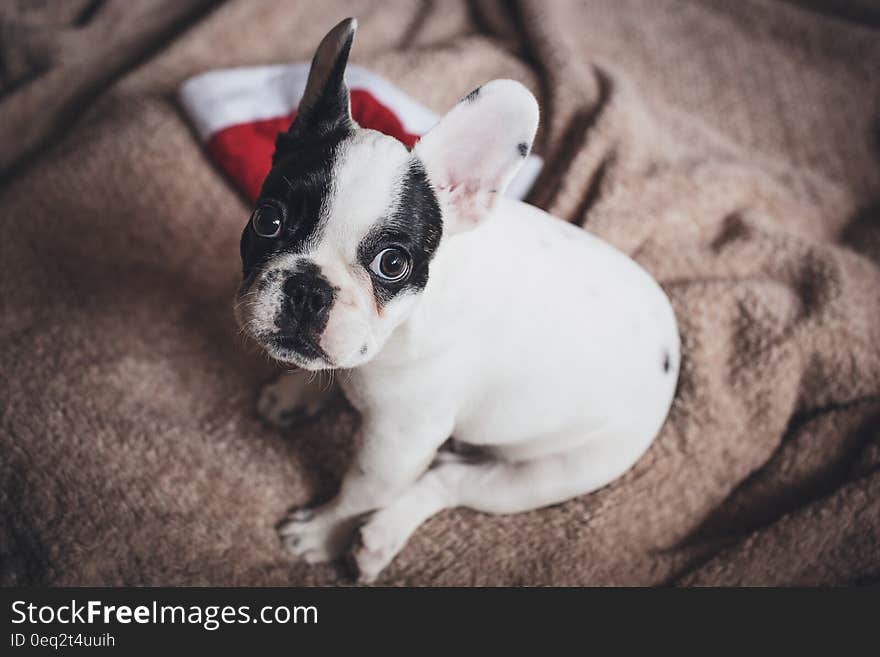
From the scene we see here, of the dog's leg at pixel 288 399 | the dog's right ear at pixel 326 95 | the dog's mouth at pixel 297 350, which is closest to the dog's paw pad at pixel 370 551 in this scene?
the dog's leg at pixel 288 399

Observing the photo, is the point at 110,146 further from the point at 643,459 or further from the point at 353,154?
the point at 643,459

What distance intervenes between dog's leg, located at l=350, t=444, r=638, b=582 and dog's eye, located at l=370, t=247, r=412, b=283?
70 centimetres

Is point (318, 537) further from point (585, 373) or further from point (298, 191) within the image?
point (298, 191)

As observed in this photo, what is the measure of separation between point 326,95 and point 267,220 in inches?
9.6

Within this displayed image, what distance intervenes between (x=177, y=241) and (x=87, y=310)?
1.02 ft

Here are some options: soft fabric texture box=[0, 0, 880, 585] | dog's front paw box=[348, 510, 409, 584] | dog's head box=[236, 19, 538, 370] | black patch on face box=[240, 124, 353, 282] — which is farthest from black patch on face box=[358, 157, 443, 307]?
soft fabric texture box=[0, 0, 880, 585]

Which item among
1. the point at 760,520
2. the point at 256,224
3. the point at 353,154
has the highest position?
the point at 353,154

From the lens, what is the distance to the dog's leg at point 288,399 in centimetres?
189

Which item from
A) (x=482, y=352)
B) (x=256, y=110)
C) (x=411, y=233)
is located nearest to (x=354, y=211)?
(x=411, y=233)

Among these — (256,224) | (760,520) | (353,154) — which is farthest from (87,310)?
(760,520)

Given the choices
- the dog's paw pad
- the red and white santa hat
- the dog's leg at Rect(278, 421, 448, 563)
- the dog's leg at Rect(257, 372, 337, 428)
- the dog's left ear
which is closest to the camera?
the dog's left ear

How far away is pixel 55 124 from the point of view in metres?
2.50

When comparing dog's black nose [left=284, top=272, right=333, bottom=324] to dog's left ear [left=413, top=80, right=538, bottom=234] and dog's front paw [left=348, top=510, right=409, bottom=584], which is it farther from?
dog's front paw [left=348, top=510, right=409, bottom=584]

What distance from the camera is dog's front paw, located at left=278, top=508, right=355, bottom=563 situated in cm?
175
